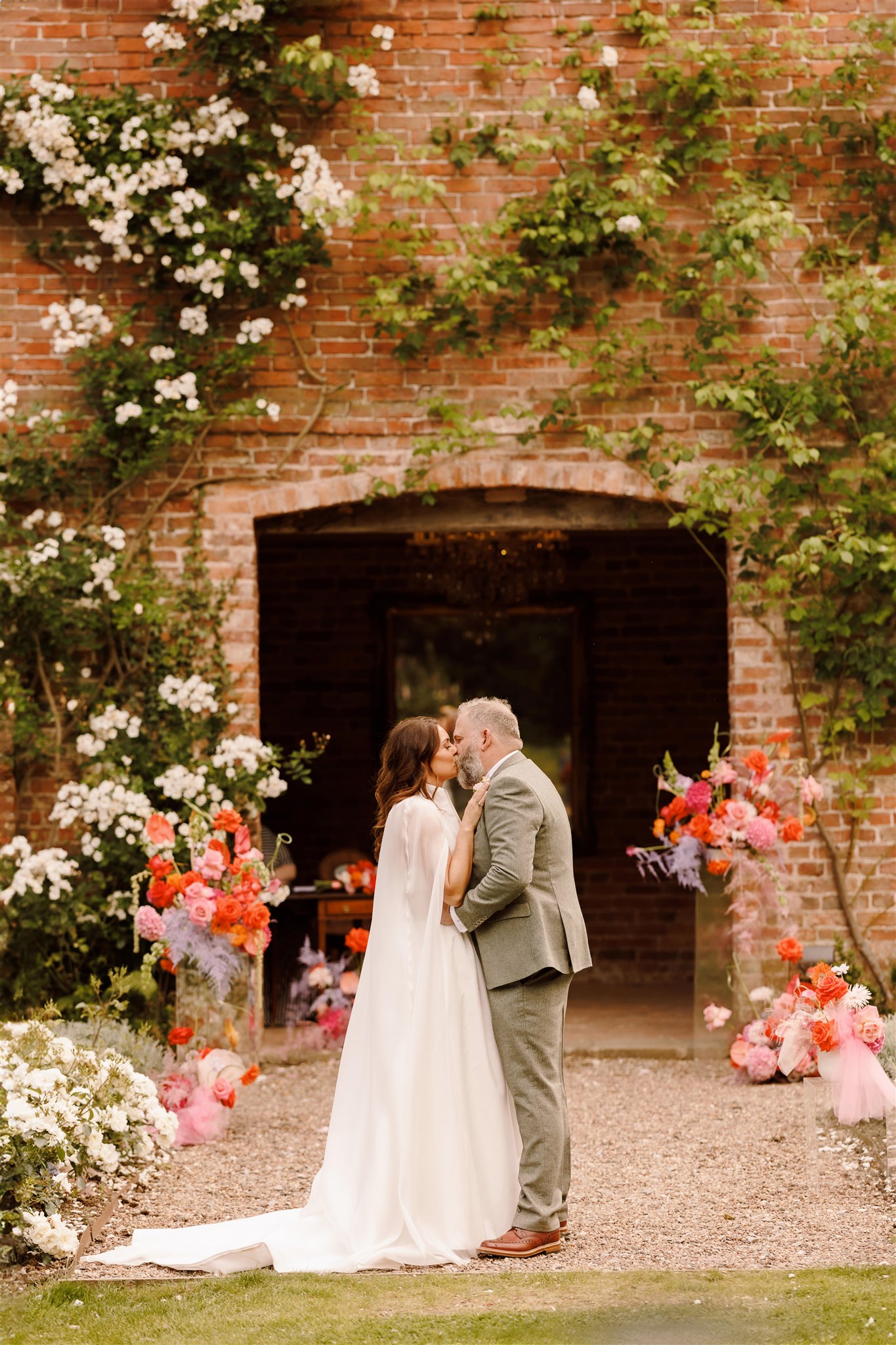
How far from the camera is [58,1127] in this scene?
4.06 metres

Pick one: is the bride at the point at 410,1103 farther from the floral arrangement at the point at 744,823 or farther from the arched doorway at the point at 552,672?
the arched doorway at the point at 552,672

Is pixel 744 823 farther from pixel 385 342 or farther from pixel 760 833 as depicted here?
pixel 385 342

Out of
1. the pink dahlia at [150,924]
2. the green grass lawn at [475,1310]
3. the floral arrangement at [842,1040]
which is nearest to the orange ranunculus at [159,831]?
the pink dahlia at [150,924]

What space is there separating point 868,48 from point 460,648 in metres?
4.64

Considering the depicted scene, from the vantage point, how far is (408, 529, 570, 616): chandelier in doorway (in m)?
9.14

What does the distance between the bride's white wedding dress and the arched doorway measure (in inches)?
214

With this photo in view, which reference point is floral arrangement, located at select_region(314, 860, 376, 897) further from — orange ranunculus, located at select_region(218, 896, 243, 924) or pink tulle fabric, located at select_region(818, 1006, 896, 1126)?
pink tulle fabric, located at select_region(818, 1006, 896, 1126)

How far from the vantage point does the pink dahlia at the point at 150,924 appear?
5602 millimetres

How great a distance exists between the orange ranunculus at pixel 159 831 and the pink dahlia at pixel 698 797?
2355 millimetres

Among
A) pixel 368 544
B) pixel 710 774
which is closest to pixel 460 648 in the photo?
pixel 368 544

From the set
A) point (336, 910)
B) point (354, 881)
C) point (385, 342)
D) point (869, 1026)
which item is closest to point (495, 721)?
point (869, 1026)

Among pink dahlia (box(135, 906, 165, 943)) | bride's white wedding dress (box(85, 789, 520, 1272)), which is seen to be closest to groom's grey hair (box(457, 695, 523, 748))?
bride's white wedding dress (box(85, 789, 520, 1272))

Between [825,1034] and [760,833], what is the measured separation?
202 cm

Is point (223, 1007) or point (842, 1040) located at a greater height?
point (842, 1040)
